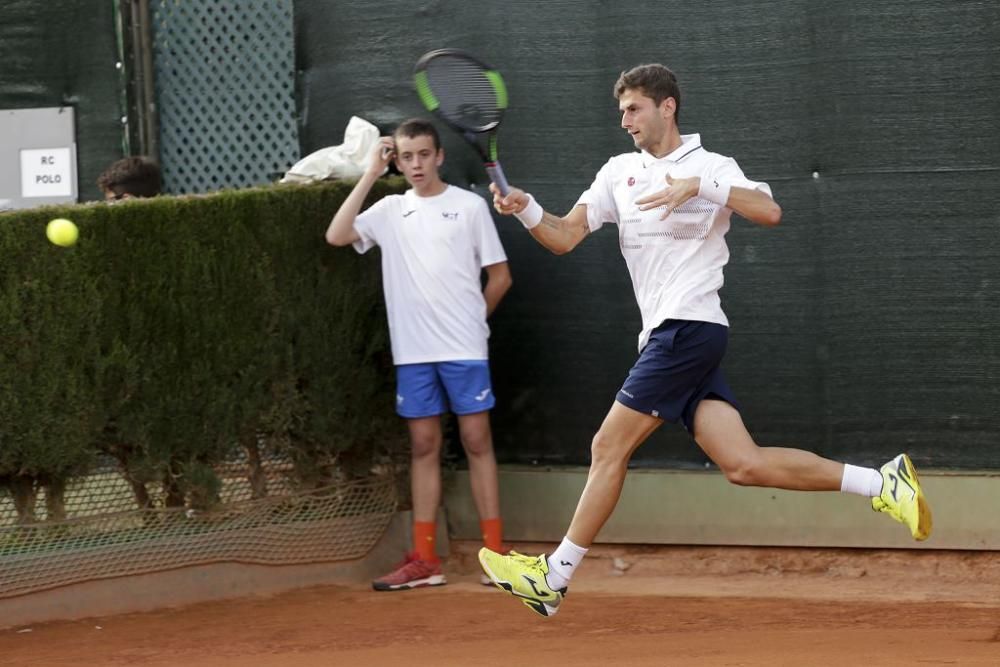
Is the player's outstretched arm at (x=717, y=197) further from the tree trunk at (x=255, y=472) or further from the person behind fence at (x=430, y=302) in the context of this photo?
the tree trunk at (x=255, y=472)

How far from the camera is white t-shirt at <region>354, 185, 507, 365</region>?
6320mm

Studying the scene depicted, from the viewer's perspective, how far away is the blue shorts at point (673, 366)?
4.79 metres

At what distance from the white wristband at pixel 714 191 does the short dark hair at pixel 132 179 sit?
9.72 feet

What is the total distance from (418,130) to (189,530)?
189cm

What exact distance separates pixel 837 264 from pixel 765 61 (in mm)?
899

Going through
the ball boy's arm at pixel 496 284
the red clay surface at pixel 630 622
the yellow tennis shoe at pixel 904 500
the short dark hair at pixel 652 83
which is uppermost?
the short dark hair at pixel 652 83

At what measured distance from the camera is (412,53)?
688cm

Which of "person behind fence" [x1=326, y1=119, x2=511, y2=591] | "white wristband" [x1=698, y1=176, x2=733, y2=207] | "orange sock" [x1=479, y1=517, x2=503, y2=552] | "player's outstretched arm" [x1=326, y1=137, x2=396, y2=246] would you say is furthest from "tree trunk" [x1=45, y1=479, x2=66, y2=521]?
"white wristband" [x1=698, y1=176, x2=733, y2=207]

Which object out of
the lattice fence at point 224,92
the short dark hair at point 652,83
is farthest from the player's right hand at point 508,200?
the lattice fence at point 224,92

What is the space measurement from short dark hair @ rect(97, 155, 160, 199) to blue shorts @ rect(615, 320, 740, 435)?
281 cm

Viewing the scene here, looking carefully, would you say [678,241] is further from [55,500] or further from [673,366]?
[55,500]

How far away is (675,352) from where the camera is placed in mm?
4789

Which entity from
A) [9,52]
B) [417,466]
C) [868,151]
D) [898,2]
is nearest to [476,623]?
[417,466]

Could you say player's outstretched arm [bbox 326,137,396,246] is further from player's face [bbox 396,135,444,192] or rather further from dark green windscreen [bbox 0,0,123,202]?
dark green windscreen [bbox 0,0,123,202]
